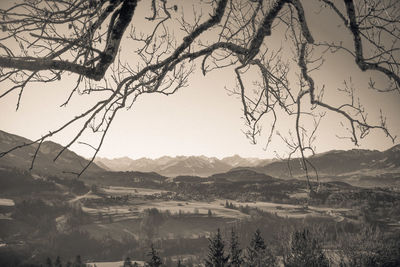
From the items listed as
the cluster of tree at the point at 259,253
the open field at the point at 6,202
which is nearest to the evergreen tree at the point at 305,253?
the cluster of tree at the point at 259,253

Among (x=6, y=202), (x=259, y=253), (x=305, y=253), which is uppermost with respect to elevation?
(x=6, y=202)

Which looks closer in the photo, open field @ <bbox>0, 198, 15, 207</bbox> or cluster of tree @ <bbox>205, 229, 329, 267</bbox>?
cluster of tree @ <bbox>205, 229, 329, 267</bbox>

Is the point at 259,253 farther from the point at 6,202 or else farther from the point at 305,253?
the point at 6,202

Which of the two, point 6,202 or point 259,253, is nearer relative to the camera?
point 259,253

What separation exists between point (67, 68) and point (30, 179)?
206518 millimetres

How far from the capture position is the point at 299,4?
252cm

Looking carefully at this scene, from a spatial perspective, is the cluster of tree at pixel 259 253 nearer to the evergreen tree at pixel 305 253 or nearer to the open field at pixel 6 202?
the evergreen tree at pixel 305 253

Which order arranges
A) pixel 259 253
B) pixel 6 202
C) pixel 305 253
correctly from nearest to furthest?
pixel 305 253, pixel 259 253, pixel 6 202

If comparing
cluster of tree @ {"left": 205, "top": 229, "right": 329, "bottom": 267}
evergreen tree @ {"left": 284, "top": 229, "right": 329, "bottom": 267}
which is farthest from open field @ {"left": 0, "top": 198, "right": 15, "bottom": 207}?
evergreen tree @ {"left": 284, "top": 229, "right": 329, "bottom": 267}


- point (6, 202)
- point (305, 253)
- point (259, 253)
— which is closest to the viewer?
point (305, 253)

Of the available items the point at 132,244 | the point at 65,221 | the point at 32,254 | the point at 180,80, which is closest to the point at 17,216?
the point at 65,221

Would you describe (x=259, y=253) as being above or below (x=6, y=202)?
below

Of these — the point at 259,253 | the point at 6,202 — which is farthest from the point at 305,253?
the point at 6,202

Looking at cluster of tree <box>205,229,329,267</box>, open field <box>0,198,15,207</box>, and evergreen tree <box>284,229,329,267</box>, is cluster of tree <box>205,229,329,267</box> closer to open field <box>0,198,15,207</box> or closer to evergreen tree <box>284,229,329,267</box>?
evergreen tree <box>284,229,329,267</box>
